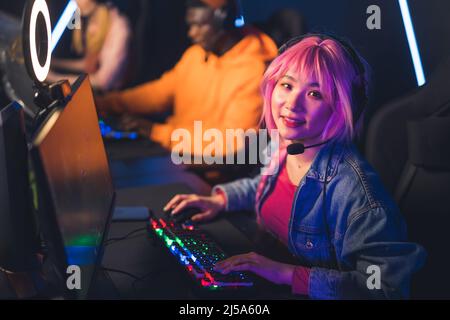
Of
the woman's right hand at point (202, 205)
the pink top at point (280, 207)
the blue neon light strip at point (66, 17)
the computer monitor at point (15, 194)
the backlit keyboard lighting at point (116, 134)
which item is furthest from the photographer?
the backlit keyboard lighting at point (116, 134)

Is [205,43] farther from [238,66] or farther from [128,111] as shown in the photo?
[128,111]

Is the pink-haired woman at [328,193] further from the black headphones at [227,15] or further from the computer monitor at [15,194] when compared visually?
the black headphones at [227,15]

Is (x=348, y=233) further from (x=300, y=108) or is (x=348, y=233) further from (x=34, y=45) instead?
(x=34, y=45)

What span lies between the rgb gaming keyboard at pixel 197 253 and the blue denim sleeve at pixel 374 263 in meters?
0.16

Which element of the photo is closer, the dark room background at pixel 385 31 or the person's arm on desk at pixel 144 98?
the dark room background at pixel 385 31

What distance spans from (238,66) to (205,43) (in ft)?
0.60

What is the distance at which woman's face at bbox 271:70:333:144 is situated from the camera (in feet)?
3.65

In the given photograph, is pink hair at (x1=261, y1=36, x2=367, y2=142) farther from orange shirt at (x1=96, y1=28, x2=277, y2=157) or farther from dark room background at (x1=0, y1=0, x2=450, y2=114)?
orange shirt at (x1=96, y1=28, x2=277, y2=157)

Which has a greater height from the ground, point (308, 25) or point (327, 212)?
point (308, 25)

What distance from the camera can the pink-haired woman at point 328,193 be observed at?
1.01m

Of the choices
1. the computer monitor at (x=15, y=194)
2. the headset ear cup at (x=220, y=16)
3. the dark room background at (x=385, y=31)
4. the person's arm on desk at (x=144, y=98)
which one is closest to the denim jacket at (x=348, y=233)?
the dark room background at (x=385, y=31)

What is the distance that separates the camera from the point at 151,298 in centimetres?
105
